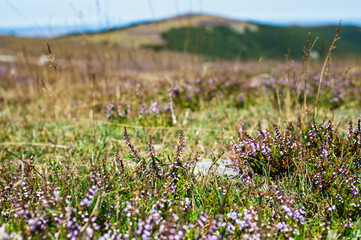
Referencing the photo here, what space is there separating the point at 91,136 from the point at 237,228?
2.58 metres

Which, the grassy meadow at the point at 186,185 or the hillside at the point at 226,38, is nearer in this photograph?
A: the grassy meadow at the point at 186,185

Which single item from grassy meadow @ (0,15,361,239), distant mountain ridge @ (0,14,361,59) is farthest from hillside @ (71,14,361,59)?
grassy meadow @ (0,15,361,239)

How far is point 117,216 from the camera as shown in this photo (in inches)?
Answer: 65.1

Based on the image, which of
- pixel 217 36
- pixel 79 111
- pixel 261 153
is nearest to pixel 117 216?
pixel 261 153

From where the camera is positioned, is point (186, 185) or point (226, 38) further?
point (226, 38)

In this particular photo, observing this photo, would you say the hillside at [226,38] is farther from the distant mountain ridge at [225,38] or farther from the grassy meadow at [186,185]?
the grassy meadow at [186,185]

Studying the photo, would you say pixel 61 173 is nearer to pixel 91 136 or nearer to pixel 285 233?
pixel 91 136

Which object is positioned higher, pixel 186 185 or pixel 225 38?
pixel 225 38

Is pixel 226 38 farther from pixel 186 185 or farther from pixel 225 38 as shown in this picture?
pixel 186 185

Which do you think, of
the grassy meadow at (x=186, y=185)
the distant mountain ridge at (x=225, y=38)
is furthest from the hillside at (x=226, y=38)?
the grassy meadow at (x=186, y=185)

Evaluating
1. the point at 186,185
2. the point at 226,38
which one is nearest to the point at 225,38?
the point at 226,38

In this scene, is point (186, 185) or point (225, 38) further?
point (225, 38)

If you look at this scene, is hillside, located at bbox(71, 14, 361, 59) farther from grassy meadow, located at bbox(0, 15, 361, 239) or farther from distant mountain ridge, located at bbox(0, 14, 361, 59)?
grassy meadow, located at bbox(0, 15, 361, 239)

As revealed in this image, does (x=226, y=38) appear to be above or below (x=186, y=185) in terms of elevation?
above
